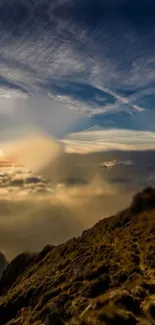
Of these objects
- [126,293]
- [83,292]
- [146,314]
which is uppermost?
[83,292]

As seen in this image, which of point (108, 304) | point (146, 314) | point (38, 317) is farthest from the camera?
point (38, 317)

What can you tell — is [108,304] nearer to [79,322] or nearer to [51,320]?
[79,322]

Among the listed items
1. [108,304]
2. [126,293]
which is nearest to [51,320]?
[108,304]

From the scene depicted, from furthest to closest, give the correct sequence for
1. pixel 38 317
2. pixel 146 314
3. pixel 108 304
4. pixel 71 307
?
pixel 38 317
pixel 71 307
pixel 108 304
pixel 146 314

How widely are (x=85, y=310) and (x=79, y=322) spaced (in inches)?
481

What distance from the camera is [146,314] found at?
137m

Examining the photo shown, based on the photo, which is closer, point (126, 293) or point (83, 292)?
point (126, 293)

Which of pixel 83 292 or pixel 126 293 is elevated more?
pixel 83 292

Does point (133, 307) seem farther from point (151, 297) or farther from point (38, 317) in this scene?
point (38, 317)

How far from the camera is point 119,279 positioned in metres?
186

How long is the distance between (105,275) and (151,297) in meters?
45.1

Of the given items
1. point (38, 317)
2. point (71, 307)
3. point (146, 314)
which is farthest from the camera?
point (38, 317)

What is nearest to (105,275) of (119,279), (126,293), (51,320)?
(119,279)

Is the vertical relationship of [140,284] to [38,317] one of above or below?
below
